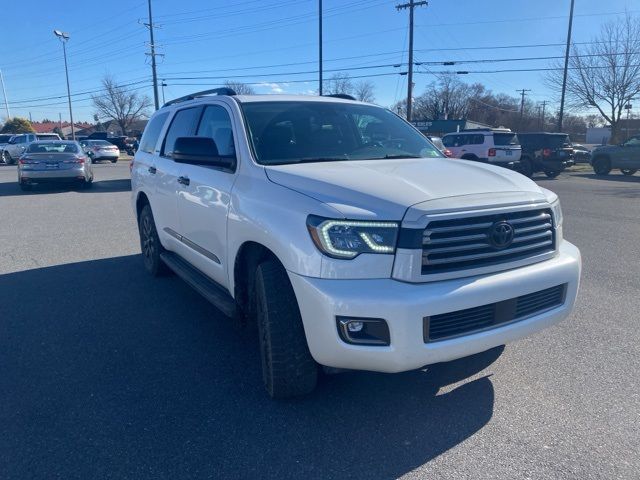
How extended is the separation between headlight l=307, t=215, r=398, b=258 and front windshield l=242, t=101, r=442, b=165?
Answer: 109cm

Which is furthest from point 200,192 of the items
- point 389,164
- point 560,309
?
point 560,309

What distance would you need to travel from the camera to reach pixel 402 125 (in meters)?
4.80

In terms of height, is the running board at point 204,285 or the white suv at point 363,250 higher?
the white suv at point 363,250

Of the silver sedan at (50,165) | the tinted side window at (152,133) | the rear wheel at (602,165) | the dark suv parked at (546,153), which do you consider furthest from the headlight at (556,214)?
the rear wheel at (602,165)

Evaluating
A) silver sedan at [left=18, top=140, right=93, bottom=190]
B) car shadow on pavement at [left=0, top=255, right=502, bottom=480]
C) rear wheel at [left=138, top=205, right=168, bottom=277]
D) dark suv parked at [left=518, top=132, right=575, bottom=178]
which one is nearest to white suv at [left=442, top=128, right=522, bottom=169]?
dark suv parked at [left=518, top=132, right=575, bottom=178]

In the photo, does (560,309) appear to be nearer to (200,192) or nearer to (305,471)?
(305,471)

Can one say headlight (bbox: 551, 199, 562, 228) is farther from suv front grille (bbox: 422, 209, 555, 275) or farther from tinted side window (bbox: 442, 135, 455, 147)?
tinted side window (bbox: 442, 135, 455, 147)

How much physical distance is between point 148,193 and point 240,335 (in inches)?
91.7

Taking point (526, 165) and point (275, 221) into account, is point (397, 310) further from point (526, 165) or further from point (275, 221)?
point (526, 165)

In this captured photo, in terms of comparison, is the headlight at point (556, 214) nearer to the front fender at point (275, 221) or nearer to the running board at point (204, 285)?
the front fender at point (275, 221)

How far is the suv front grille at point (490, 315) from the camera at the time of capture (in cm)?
274

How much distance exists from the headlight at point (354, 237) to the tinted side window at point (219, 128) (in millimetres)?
1381

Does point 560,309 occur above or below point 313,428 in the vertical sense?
above

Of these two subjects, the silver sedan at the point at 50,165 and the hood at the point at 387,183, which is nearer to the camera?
the hood at the point at 387,183
